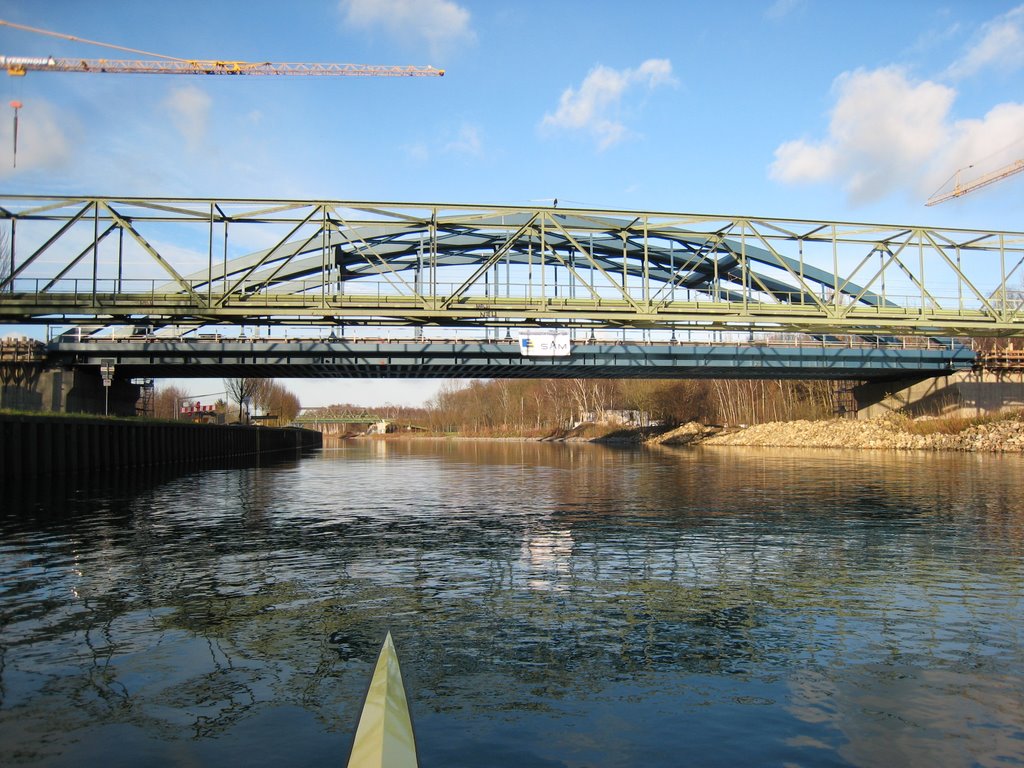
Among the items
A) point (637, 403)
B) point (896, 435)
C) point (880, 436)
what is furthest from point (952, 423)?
point (637, 403)

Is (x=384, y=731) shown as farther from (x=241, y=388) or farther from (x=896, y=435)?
→ (x=241, y=388)

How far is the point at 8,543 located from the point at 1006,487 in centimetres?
2957

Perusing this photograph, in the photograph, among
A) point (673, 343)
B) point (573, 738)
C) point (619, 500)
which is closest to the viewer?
point (573, 738)

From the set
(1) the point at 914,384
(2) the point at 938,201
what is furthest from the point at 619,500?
(2) the point at 938,201

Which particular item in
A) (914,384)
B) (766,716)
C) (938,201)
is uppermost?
(938,201)

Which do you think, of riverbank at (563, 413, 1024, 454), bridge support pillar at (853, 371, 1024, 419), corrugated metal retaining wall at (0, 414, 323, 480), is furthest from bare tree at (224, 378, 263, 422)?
bridge support pillar at (853, 371, 1024, 419)

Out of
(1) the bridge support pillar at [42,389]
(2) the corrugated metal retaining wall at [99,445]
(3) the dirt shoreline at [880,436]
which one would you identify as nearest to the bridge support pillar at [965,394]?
(3) the dirt shoreline at [880,436]

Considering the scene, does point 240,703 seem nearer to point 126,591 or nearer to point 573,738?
point 573,738

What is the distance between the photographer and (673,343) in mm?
58531

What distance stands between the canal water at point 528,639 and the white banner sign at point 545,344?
34590 mm

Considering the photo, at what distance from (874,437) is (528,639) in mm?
66213

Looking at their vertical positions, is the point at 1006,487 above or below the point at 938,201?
below

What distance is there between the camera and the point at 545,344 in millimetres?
53469

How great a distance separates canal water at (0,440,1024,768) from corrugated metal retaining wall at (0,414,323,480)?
14.4 meters
